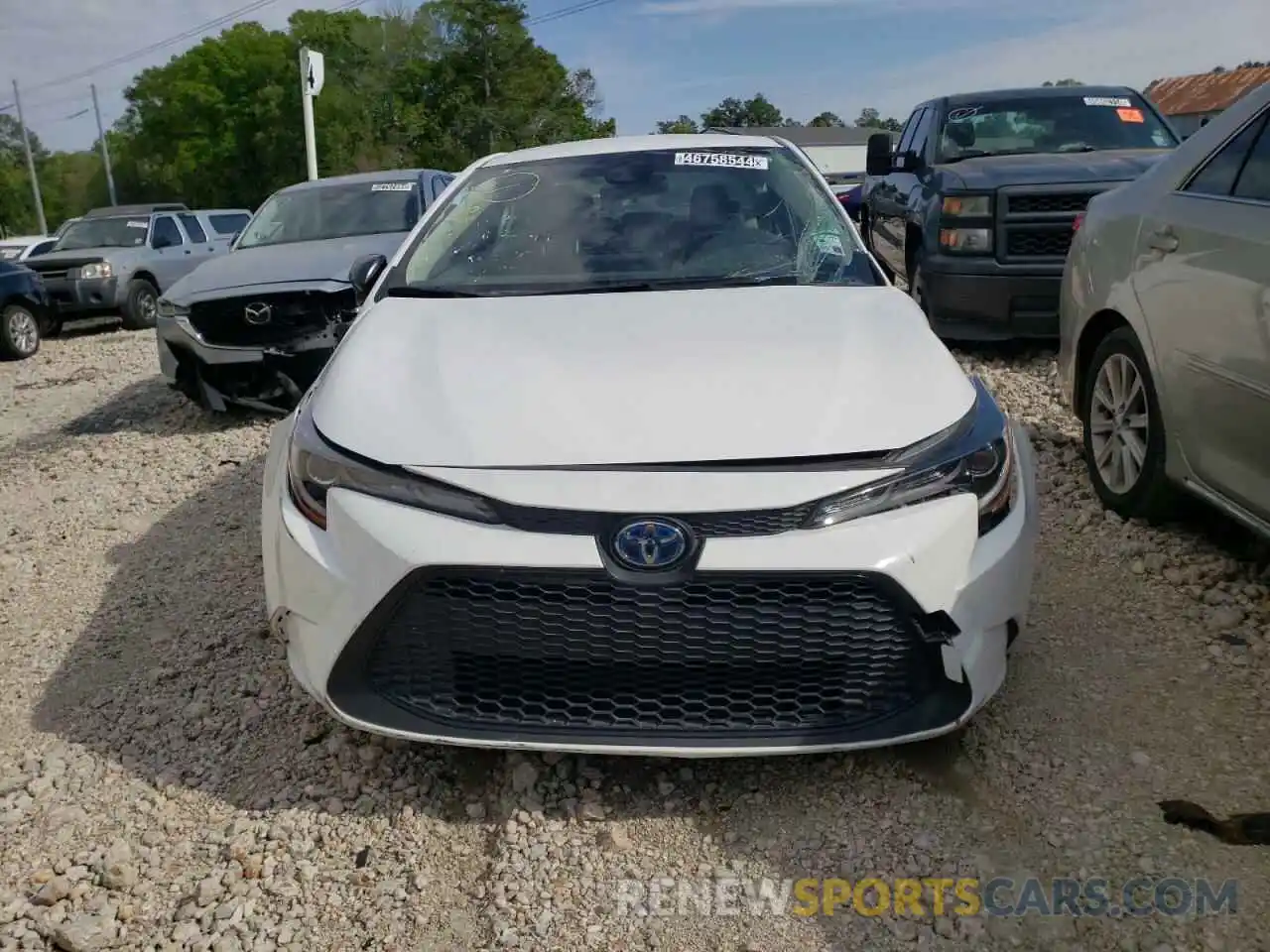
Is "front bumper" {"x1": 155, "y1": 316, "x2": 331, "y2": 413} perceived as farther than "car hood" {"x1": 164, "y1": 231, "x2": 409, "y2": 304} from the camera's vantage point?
No

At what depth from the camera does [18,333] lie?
12016mm

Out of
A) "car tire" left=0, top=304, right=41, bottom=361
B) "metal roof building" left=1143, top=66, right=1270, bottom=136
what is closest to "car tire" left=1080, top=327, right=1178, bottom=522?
"car tire" left=0, top=304, right=41, bottom=361

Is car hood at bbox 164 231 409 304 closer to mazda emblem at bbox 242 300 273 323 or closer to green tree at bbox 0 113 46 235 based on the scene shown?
mazda emblem at bbox 242 300 273 323

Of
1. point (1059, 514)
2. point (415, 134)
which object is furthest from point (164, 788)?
point (415, 134)

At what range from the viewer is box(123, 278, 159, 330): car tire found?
45.8 feet

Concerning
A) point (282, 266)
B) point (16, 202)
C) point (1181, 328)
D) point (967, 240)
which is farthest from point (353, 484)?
point (16, 202)

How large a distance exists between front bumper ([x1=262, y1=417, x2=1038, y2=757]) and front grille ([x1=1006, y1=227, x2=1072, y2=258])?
464 cm

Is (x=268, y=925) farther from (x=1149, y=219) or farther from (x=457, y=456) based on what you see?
(x=1149, y=219)

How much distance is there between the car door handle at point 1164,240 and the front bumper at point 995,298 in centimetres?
267

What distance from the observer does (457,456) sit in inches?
99.0

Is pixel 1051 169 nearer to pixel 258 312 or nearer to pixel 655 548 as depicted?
pixel 258 312

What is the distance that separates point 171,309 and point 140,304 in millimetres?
7981

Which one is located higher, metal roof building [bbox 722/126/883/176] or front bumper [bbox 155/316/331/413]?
front bumper [bbox 155/316/331/413]

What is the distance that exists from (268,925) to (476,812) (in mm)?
574
